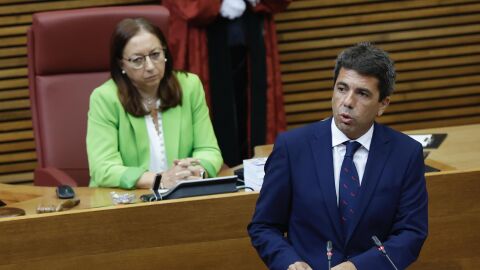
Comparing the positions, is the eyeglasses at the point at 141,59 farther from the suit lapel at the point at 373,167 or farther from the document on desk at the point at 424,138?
the suit lapel at the point at 373,167

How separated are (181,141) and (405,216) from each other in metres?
1.60

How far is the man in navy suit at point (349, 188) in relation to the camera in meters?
2.23

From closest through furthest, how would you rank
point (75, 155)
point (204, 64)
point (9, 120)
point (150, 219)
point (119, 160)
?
point (150, 219)
point (119, 160)
point (75, 155)
point (204, 64)
point (9, 120)

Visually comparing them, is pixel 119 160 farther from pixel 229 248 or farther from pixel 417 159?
pixel 417 159

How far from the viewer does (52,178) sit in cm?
364

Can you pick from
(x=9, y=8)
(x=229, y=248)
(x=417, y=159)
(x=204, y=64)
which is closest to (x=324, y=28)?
(x=204, y=64)

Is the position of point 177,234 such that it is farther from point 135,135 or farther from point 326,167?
point 135,135

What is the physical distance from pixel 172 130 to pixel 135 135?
0.50 ft

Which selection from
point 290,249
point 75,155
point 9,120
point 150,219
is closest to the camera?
point 290,249

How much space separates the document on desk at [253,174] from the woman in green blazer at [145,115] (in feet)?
1.05

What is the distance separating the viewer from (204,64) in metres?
4.97

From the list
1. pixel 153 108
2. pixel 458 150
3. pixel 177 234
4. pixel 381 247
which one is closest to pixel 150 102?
pixel 153 108

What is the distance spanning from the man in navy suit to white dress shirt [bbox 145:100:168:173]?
1412mm

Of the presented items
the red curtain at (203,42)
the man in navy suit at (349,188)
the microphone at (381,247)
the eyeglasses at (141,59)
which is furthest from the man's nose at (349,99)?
the red curtain at (203,42)
